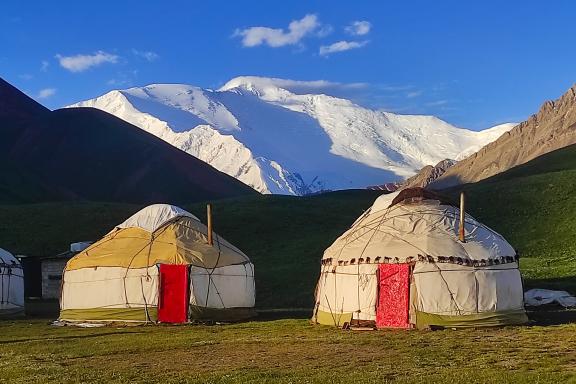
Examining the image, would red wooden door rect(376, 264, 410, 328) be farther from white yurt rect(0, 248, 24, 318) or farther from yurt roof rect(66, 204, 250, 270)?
white yurt rect(0, 248, 24, 318)

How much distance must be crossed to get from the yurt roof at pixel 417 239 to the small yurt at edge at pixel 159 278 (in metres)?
3.37

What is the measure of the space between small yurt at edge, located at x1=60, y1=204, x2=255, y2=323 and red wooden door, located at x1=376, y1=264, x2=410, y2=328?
520cm

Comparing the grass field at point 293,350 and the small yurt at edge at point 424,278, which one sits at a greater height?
the small yurt at edge at point 424,278

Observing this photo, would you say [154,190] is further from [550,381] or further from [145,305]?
[550,381]

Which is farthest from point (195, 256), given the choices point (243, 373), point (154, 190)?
point (154, 190)

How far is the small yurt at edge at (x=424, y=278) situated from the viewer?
Answer: 1727 cm

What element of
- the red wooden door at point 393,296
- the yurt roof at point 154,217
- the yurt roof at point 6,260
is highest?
the yurt roof at point 154,217

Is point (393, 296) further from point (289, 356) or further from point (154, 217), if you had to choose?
point (154, 217)

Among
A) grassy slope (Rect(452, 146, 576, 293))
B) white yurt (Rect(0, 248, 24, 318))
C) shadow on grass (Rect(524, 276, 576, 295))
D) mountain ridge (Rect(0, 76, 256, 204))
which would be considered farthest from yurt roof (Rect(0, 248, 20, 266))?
mountain ridge (Rect(0, 76, 256, 204))

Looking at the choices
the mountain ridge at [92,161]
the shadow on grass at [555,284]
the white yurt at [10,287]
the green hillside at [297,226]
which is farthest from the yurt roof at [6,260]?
the mountain ridge at [92,161]

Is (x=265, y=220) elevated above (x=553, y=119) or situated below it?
below

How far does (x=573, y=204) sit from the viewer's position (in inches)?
1695

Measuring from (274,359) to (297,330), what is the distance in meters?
4.84

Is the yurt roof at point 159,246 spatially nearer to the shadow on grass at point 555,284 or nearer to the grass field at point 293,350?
the grass field at point 293,350
